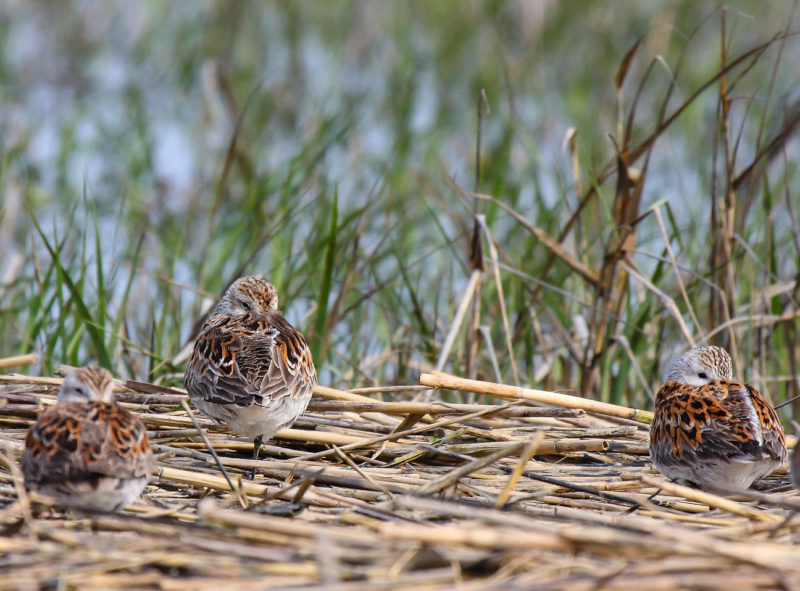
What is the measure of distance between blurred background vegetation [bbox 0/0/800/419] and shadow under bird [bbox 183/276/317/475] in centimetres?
112

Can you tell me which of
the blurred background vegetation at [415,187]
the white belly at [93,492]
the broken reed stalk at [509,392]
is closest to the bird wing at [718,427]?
the broken reed stalk at [509,392]

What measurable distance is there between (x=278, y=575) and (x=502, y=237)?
7250mm

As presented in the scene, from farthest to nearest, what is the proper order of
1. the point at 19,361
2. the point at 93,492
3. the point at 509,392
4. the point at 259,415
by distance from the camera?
the point at 19,361 < the point at 509,392 < the point at 259,415 < the point at 93,492

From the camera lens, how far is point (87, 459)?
152 inches

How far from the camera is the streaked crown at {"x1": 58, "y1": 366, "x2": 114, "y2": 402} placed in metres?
4.41

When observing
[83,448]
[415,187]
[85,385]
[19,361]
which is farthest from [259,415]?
[415,187]

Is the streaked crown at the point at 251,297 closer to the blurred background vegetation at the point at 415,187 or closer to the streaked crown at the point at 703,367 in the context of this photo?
the blurred background vegetation at the point at 415,187

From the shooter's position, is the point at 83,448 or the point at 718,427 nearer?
the point at 83,448

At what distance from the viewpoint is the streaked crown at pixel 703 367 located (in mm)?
6016

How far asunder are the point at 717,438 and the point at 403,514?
190 cm

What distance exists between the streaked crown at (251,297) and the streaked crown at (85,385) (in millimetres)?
1967

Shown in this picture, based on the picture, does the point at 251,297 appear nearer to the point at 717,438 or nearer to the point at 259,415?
the point at 259,415

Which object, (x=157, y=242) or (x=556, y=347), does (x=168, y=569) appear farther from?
(x=157, y=242)

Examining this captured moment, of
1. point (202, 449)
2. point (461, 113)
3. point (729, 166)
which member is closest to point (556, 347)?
point (729, 166)
